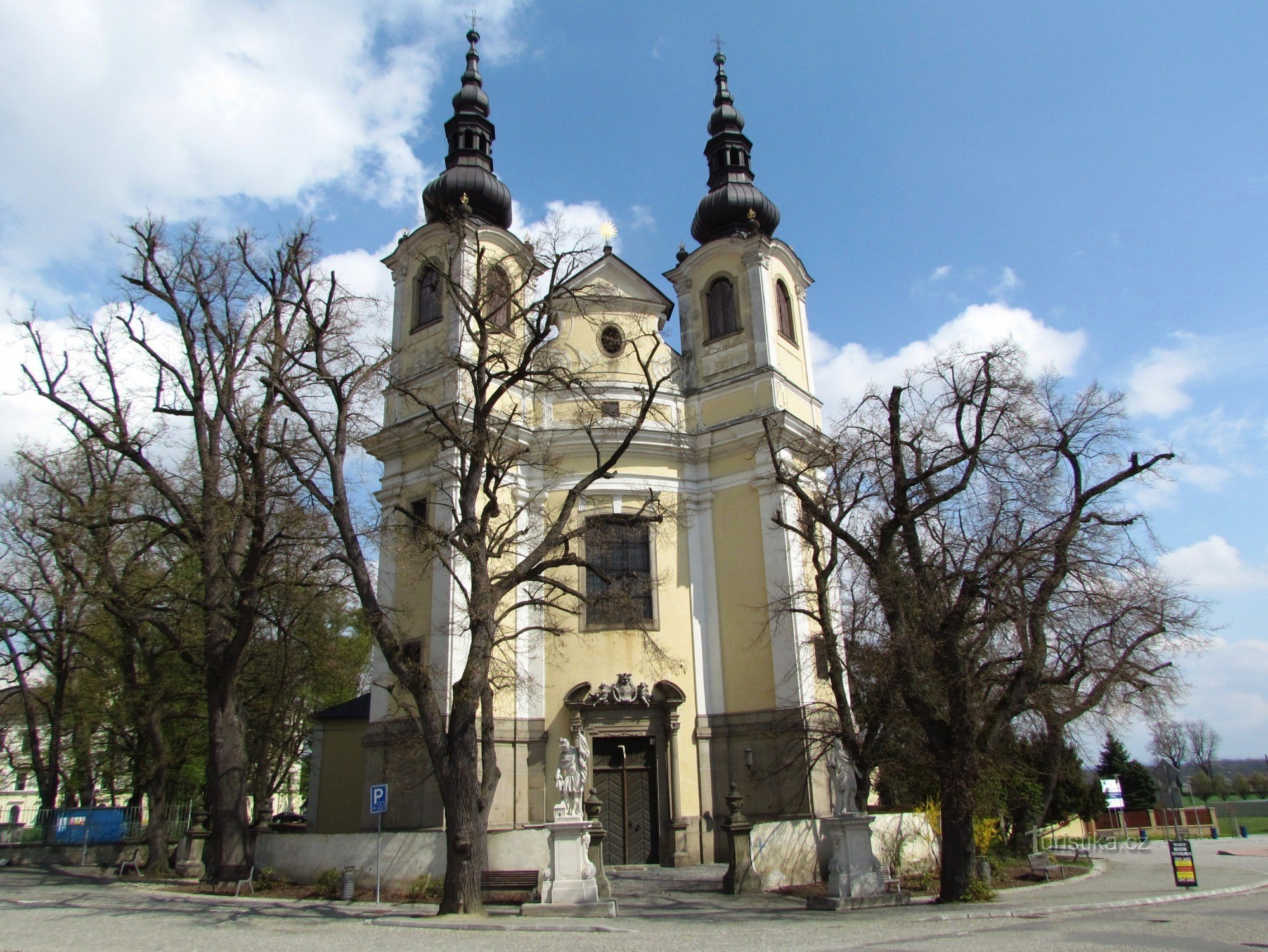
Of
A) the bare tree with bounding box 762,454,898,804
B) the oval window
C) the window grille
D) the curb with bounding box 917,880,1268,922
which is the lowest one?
the curb with bounding box 917,880,1268,922

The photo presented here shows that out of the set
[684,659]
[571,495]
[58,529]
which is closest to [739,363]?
[684,659]

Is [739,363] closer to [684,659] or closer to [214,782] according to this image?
[684,659]

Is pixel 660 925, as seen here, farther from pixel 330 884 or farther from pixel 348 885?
pixel 330 884

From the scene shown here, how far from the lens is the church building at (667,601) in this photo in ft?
63.7

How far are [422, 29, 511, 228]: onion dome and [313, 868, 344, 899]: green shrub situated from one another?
14.0 m

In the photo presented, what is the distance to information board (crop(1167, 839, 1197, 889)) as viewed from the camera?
1522 cm

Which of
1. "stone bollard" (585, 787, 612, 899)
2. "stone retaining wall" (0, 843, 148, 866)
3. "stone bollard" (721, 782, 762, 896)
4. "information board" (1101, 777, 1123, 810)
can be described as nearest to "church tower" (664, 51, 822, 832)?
"stone bollard" (721, 782, 762, 896)

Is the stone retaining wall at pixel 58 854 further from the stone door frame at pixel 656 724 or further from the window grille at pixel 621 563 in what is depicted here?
the window grille at pixel 621 563

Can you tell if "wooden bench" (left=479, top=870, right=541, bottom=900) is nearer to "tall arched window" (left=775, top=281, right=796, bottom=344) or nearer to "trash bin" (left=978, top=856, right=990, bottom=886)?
"trash bin" (left=978, top=856, right=990, bottom=886)

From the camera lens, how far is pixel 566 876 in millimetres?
13305

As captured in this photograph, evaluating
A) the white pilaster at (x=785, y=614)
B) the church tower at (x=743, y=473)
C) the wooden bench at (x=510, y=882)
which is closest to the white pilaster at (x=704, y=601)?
the church tower at (x=743, y=473)

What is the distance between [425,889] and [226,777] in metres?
4.37

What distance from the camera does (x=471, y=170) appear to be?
944 inches

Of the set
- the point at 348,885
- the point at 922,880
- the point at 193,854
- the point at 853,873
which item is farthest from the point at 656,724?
the point at 193,854
